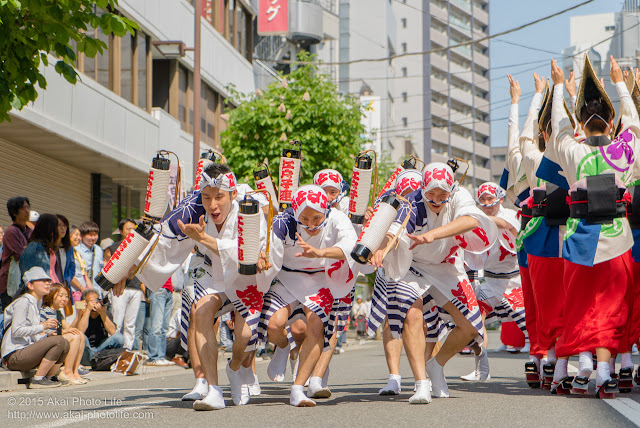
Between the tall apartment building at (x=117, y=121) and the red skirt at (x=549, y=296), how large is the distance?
394 inches

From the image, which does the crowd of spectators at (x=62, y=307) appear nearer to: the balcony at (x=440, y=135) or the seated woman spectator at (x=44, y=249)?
the seated woman spectator at (x=44, y=249)

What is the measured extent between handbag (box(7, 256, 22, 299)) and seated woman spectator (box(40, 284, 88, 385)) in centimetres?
37

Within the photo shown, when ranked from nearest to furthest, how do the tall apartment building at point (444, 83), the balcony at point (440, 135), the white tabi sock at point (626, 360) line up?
the white tabi sock at point (626, 360)
the tall apartment building at point (444, 83)
the balcony at point (440, 135)

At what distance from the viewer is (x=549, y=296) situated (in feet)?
27.5

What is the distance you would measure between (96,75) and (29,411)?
14028 millimetres

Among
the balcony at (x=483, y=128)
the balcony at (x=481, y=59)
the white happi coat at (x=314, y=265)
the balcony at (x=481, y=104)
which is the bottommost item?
the white happi coat at (x=314, y=265)

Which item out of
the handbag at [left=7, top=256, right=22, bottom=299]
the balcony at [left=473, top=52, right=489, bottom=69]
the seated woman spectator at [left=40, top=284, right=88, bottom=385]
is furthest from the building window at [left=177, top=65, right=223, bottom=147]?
the balcony at [left=473, top=52, right=489, bottom=69]

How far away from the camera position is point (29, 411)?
7234mm

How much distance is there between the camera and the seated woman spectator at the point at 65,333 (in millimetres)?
10547

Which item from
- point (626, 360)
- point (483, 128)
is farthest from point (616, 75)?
point (483, 128)

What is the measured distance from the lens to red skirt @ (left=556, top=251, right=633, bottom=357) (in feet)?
24.5

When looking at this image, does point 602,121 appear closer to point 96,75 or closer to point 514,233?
point 514,233

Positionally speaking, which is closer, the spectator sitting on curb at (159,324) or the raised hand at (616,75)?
the raised hand at (616,75)

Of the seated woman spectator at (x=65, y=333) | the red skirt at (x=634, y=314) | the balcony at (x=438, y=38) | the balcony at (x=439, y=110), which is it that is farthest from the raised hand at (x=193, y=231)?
the balcony at (x=438, y=38)
